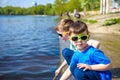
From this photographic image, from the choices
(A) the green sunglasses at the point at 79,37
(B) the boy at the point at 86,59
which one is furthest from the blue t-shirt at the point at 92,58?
(A) the green sunglasses at the point at 79,37

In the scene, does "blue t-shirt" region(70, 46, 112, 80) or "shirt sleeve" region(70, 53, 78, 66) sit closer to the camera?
"blue t-shirt" region(70, 46, 112, 80)

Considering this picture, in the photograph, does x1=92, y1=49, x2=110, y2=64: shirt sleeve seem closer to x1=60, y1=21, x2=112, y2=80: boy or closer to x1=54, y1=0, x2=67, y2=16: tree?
x1=60, y1=21, x2=112, y2=80: boy

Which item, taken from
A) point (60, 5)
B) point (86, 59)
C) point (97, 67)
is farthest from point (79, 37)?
point (60, 5)

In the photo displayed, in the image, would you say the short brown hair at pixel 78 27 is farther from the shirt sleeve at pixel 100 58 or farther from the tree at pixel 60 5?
the tree at pixel 60 5

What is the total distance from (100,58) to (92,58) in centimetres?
11

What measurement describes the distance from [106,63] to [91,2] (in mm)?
73394

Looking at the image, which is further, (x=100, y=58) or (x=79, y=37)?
(x=79, y=37)

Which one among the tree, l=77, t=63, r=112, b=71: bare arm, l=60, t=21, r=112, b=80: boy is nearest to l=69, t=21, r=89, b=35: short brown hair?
l=60, t=21, r=112, b=80: boy

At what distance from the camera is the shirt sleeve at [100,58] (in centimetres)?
376

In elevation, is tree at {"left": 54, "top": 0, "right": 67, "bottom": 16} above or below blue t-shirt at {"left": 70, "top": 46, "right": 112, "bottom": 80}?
below

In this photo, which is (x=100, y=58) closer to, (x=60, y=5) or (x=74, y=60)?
(x=74, y=60)

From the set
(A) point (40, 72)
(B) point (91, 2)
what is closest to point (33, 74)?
(A) point (40, 72)

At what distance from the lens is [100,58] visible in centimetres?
378

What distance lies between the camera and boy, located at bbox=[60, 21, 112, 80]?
380 centimetres
